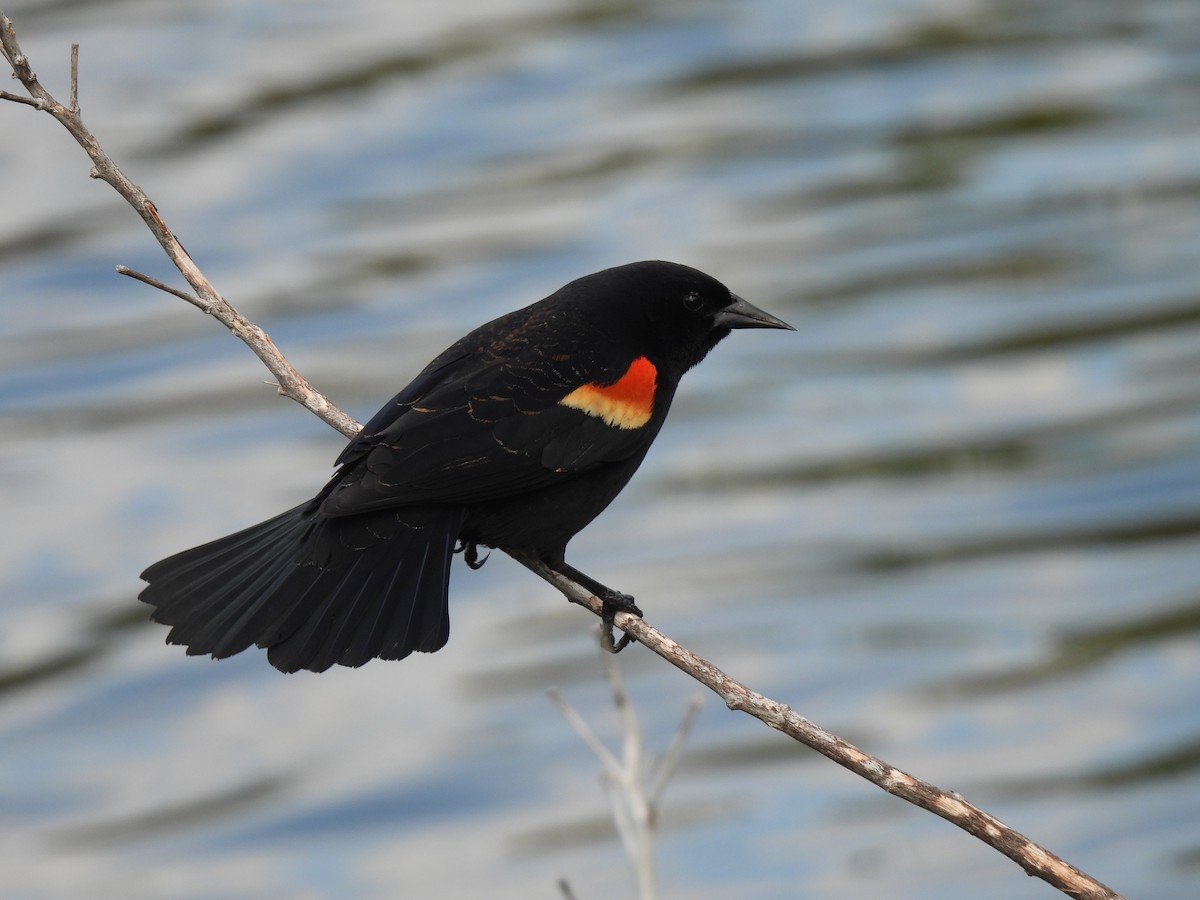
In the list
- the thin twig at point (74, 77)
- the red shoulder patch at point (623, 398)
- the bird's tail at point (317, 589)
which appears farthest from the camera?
the red shoulder patch at point (623, 398)

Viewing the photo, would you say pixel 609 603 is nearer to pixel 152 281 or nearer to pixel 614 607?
pixel 614 607

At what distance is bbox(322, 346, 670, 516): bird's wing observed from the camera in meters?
4.54

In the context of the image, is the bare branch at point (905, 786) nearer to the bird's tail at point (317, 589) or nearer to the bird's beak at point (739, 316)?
the bird's tail at point (317, 589)

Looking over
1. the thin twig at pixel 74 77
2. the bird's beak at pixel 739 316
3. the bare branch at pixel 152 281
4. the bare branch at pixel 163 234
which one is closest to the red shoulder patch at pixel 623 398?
the bird's beak at pixel 739 316

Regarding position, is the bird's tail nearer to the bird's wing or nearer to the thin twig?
the bird's wing

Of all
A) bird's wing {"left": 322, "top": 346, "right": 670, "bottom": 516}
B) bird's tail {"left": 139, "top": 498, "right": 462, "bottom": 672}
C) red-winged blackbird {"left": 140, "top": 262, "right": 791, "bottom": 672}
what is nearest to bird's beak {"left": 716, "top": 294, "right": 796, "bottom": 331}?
red-winged blackbird {"left": 140, "top": 262, "right": 791, "bottom": 672}

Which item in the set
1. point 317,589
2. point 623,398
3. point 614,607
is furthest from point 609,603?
point 317,589

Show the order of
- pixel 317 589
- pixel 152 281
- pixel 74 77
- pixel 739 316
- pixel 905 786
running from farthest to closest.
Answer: pixel 739 316
pixel 317 589
pixel 152 281
pixel 74 77
pixel 905 786

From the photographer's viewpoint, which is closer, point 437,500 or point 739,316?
point 437,500

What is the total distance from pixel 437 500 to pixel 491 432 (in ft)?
0.72

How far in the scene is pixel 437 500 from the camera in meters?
4.57

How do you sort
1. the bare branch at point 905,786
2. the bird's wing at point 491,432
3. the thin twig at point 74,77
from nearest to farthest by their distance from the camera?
the bare branch at point 905,786 → the thin twig at point 74,77 → the bird's wing at point 491,432

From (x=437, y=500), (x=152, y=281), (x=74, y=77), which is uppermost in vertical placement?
(x=74, y=77)

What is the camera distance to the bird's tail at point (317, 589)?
14.2ft
